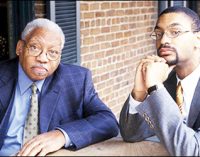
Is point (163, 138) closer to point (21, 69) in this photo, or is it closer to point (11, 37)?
point (21, 69)

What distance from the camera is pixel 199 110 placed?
2.27 m

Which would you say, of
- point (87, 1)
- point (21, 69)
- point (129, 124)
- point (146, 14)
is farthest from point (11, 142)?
point (146, 14)

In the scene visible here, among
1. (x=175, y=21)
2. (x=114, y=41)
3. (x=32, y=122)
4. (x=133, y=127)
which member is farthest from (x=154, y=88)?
(x=114, y=41)

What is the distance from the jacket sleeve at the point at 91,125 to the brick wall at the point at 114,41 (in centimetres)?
202

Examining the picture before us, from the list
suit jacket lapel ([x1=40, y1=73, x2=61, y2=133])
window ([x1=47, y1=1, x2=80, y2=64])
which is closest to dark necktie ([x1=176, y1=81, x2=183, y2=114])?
suit jacket lapel ([x1=40, y1=73, x2=61, y2=133])

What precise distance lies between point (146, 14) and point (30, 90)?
372cm

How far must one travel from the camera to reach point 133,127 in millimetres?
2279

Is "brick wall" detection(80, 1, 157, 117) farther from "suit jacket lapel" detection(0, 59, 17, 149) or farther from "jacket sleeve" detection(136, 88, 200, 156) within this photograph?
"jacket sleeve" detection(136, 88, 200, 156)

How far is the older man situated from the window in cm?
145

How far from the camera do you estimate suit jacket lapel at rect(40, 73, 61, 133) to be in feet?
8.16

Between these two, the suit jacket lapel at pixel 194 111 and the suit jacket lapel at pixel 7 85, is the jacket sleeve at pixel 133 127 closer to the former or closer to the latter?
the suit jacket lapel at pixel 194 111

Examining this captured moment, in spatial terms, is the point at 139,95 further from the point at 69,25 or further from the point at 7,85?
the point at 69,25

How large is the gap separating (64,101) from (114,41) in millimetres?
2754

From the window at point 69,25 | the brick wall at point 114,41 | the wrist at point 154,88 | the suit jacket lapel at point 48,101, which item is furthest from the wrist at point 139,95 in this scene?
the brick wall at point 114,41
